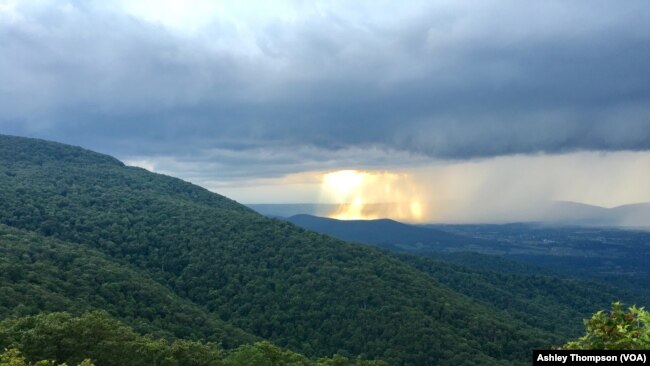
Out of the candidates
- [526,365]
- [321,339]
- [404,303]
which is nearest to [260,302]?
[321,339]

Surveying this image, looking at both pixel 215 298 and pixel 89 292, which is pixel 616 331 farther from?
pixel 215 298

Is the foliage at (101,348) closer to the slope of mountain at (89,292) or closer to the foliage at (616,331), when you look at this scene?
the slope of mountain at (89,292)

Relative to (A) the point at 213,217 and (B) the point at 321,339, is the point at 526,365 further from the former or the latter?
(A) the point at 213,217

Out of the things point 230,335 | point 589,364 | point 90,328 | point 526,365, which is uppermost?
point 589,364

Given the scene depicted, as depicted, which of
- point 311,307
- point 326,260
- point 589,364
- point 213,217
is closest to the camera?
point 589,364

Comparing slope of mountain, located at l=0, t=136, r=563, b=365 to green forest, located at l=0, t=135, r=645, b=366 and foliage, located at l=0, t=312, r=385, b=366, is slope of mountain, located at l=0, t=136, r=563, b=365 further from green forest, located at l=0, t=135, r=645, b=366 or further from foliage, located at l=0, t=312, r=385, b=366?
foliage, located at l=0, t=312, r=385, b=366

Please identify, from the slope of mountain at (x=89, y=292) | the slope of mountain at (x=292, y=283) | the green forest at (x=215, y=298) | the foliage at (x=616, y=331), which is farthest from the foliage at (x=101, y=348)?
the slope of mountain at (x=292, y=283)
